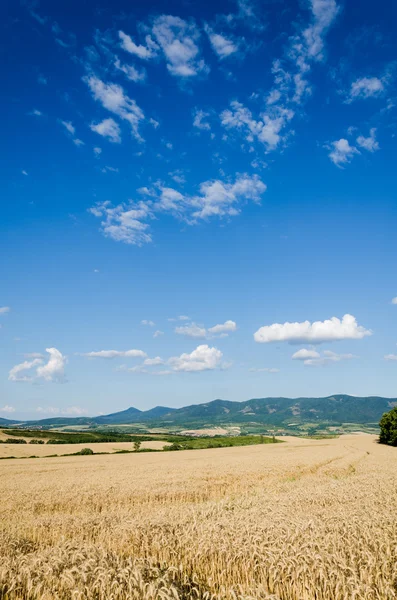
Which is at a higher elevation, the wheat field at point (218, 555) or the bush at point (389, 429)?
the wheat field at point (218, 555)

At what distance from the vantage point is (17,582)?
641 cm

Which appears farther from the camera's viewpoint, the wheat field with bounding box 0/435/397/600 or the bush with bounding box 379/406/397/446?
the bush with bounding box 379/406/397/446

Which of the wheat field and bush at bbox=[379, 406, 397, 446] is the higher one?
the wheat field

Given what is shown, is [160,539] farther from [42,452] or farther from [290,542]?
[42,452]

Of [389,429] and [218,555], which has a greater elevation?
[218,555]

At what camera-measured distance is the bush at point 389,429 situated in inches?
3354

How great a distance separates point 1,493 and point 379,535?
23.6m

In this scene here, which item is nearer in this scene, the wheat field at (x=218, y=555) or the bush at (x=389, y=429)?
the wheat field at (x=218, y=555)

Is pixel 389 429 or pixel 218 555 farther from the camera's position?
pixel 389 429

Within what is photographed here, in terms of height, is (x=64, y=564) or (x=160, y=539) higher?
(x=64, y=564)

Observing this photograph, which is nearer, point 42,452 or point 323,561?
point 323,561

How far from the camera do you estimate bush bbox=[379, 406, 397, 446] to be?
85.2 m

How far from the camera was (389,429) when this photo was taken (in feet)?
290

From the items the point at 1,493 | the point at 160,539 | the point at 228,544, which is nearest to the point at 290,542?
the point at 228,544
